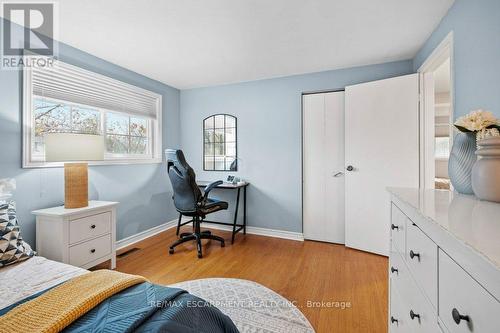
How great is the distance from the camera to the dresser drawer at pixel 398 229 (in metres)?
1.06

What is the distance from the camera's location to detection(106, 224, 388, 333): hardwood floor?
5.61 feet

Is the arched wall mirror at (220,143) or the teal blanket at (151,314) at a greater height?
the arched wall mirror at (220,143)

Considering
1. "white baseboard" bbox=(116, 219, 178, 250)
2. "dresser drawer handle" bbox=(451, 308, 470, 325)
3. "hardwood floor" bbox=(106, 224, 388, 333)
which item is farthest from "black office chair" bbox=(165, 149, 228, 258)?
"dresser drawer handle" bbox=(451, 308, 470, 325)

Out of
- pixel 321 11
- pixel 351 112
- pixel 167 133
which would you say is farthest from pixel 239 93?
pixel 321 11

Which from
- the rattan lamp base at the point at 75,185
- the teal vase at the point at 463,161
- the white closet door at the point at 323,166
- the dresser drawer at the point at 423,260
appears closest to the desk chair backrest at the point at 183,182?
the rattan lamp base at the point at 75,185

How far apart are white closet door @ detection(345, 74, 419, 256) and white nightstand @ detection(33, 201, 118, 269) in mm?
2775

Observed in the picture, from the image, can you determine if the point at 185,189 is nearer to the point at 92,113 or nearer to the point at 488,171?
the point at 92,113

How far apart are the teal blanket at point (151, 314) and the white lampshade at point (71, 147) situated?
138 cm

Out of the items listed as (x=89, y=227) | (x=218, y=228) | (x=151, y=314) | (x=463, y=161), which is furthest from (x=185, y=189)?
(x=463, y=161)

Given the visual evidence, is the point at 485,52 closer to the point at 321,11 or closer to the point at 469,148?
the point at 469,148

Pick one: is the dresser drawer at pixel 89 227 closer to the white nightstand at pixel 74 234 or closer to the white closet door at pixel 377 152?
the white nightstand at pixel 74 234

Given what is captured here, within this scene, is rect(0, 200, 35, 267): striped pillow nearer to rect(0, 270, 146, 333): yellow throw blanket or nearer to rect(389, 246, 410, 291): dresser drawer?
rect(0, 270, 146, 333): yellow throw blanket

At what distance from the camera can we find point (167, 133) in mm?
3730

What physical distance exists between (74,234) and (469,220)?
260 centimetres
